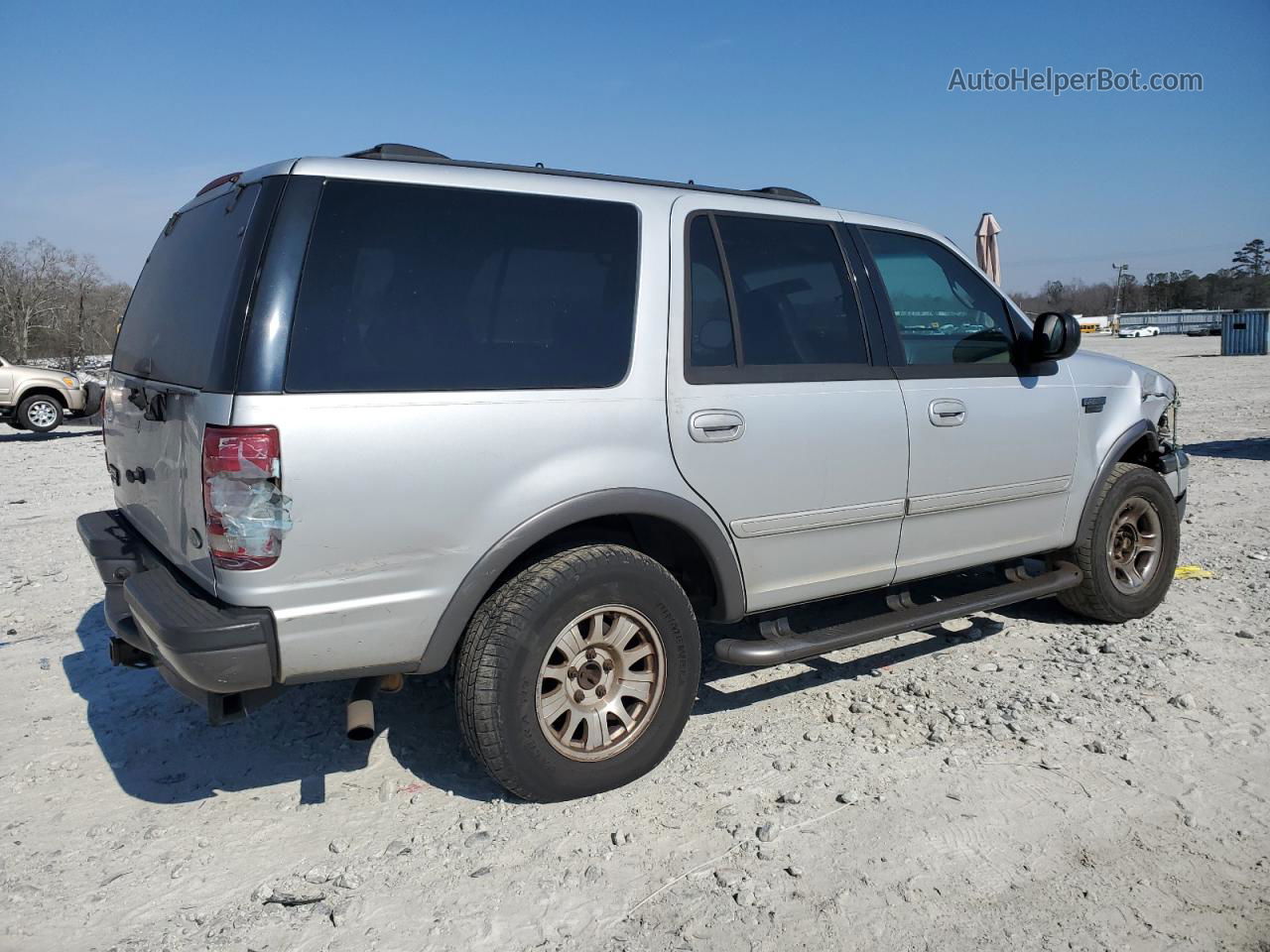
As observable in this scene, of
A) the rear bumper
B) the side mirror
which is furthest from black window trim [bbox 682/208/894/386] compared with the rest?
the rear bumper

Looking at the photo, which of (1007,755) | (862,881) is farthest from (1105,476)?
(862,881)

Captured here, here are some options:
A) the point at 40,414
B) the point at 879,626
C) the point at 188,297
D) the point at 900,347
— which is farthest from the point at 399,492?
the point at 40,414

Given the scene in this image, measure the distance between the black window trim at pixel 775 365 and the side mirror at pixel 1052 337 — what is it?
0.89 metres

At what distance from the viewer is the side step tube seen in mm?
3578

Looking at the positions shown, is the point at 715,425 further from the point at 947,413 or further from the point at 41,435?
the point at 41,435

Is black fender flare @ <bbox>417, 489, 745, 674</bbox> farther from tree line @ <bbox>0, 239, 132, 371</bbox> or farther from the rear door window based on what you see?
tree line @ <bbox>0, 239, 132, 371</bbox>

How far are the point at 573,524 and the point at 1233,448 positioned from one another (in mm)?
10124

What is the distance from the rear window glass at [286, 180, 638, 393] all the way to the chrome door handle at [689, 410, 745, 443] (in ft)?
1.08

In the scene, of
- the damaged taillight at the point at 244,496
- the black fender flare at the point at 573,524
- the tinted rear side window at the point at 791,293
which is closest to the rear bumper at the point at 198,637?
the damaged taillight at the point at 244,496

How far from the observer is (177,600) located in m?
2.87

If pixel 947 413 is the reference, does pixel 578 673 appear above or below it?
below

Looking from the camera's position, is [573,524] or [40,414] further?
[40,414]

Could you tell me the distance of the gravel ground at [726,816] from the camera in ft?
8.68

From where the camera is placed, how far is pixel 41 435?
1608 cm
